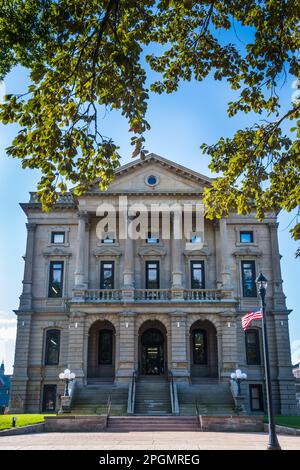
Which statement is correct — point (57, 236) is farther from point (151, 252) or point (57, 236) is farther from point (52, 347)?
point (52, 347)

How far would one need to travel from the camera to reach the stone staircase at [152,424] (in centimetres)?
2389

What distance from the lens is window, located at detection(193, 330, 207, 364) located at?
121ft

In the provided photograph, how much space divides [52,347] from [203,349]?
1148 cm

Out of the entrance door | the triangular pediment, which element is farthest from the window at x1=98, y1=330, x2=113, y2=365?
the triangular pediment

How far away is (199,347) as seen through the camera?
37375 millimetres

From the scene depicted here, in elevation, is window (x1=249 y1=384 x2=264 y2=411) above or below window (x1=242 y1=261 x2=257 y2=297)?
below

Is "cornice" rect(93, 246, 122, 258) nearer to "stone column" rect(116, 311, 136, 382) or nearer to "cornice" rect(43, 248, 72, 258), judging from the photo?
"cornice" rect(43, 248, 72, 258)

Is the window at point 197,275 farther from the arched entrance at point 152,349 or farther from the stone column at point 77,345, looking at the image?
the stone column at point 77,345

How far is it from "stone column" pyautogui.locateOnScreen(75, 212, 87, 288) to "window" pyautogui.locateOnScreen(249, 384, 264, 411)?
1479cm

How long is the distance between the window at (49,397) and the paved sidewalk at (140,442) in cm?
1624

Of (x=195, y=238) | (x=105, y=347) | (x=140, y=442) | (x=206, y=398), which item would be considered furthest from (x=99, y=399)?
(x=195, y=238)

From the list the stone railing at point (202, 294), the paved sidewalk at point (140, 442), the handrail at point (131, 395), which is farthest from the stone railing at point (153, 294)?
the paved sidewalk at point (140, 442)

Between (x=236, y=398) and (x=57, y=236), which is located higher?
(x=57, y=236)

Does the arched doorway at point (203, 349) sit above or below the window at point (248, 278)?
below
